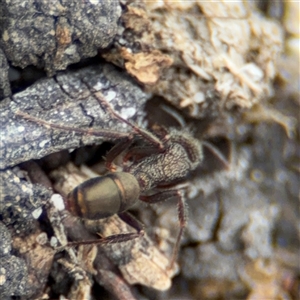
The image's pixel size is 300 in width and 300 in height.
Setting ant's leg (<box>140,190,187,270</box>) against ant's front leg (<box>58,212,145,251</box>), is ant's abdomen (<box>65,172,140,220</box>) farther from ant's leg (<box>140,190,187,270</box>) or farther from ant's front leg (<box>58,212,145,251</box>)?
ant's leg (<box>140,190,187,270</box>)

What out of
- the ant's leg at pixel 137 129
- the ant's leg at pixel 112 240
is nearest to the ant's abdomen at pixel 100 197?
the ant's leg at pixel 112 240

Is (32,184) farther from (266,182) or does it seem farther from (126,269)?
(266,182)

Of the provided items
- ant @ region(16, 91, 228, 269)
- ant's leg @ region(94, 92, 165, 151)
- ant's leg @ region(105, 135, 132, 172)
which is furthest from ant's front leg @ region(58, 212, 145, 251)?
ant's leg @ region(94, 92, 165, 151)

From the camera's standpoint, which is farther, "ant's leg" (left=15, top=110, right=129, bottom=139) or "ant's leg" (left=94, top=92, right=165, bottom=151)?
"ant's leg" (left=94, top=92, right=165, bottom=151)

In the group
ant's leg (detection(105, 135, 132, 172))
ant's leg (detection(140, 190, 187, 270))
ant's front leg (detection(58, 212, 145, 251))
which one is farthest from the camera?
ant's leg (detection(140, 190, 187, 270))

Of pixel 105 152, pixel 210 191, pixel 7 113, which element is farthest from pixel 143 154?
pixel 7 113

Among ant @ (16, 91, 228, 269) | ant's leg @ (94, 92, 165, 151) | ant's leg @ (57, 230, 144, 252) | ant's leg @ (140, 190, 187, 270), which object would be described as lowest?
ant's leg @ (140, 190, 187, 270)

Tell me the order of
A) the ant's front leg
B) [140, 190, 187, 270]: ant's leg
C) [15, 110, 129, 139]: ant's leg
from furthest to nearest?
[140, 190, 187, 270]: ant's leg < the ant's front leg < [15, 110, 129, 139]: ant's leg

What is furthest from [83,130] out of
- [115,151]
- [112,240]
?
[112,240]

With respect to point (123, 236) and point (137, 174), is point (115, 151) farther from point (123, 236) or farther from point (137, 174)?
point (123, 236)
